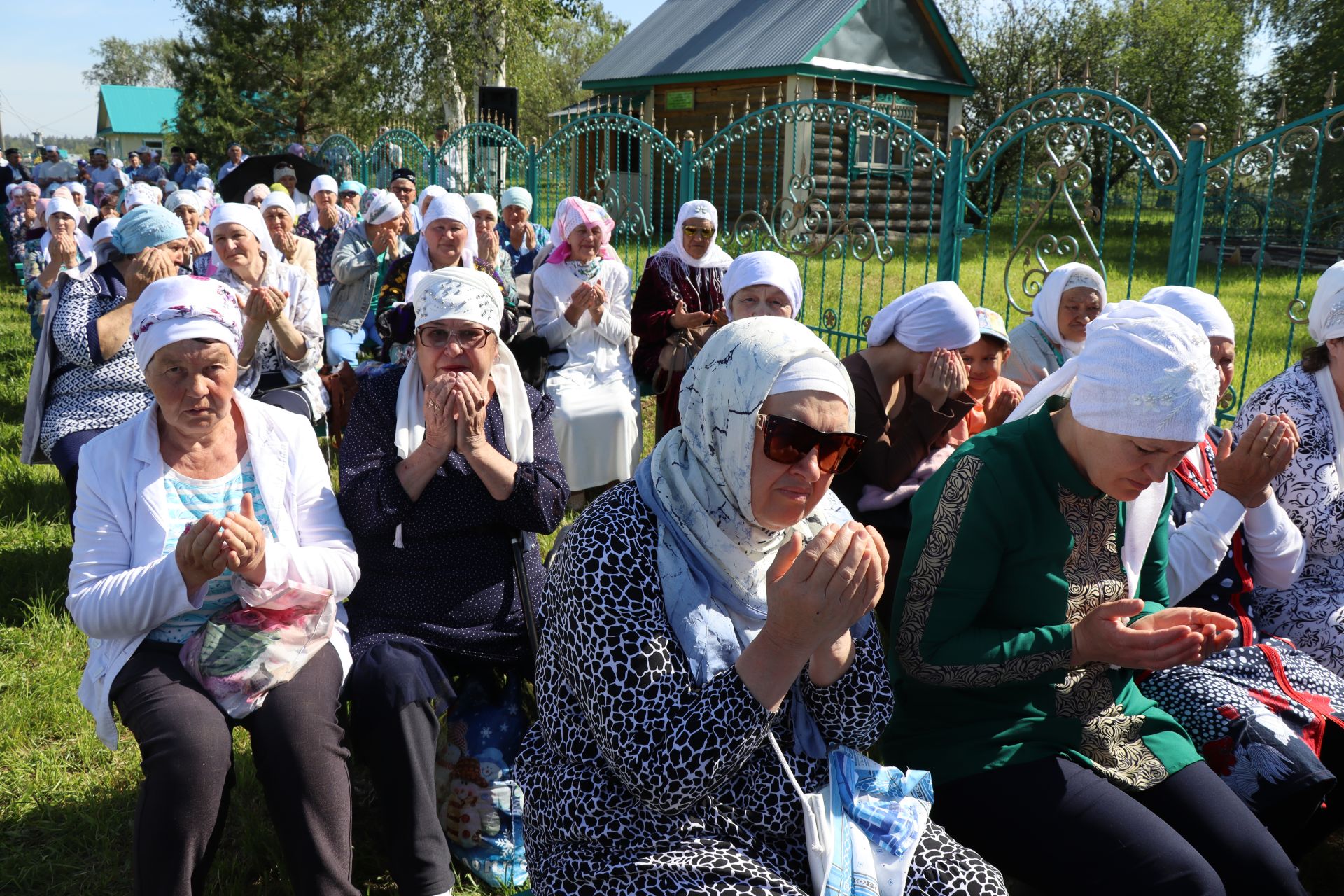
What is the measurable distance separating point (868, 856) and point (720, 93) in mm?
18205

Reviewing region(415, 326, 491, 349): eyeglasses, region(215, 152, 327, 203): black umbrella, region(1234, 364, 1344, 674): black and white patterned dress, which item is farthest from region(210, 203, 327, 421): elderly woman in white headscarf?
region(215, 152, 327, 203): black umbrella

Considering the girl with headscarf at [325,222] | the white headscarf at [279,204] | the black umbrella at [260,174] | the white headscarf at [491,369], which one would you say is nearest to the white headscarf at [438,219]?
the white headscarf at [279,204]

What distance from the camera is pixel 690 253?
6062 mm

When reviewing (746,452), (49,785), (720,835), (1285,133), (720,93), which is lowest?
(49,785)

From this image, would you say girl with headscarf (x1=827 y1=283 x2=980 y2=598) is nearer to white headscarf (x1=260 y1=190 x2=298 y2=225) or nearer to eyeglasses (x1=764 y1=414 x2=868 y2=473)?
eyeglasses (x1=764 y1=414 x2=868 y2=473)

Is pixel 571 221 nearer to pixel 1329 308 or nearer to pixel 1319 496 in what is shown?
Answer: pixel 1329 308

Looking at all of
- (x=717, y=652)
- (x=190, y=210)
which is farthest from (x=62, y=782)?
(x=190, y=210)

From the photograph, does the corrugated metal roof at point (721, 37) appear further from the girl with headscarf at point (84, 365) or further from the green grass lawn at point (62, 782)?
the green grass lawn at point (62, 782)

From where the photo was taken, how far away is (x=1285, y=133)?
4477 mm

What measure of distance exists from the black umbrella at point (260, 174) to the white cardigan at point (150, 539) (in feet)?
47.7

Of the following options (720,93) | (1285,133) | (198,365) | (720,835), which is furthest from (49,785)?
(720,93)

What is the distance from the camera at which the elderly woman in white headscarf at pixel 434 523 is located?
8.47 ft

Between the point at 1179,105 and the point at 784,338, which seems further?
the point at 1179,105

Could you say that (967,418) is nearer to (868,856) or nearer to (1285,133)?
(1285,133)
